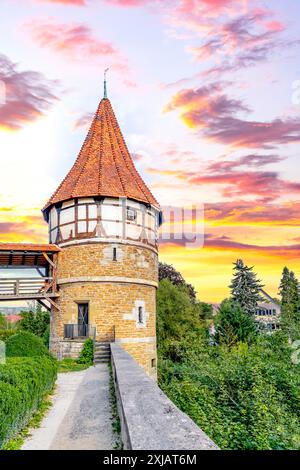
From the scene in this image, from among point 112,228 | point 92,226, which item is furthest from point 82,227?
point 112,228

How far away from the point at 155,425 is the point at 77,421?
360cm

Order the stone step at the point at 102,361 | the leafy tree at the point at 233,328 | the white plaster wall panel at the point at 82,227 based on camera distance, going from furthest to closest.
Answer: the leafy tree at the point at 233,328, the white plaster wall panel at the point at 82,227, the stone step at the point at 102,361

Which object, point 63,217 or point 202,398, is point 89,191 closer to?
point 63,217

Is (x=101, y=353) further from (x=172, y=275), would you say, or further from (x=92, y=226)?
(x=172, y=275)

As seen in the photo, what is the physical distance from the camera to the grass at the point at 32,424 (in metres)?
5.78

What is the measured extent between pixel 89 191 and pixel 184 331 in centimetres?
1711

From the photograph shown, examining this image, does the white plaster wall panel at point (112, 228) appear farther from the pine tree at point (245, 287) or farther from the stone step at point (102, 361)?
the pine tree at point (245, 287)

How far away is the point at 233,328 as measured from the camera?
27.5m

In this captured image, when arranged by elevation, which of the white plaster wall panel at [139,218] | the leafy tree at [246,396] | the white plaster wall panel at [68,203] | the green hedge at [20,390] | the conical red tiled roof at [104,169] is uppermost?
the conical red tiled roof at [104,169]

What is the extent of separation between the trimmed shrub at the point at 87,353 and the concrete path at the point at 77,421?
541cm

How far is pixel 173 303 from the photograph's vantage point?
33.8 m

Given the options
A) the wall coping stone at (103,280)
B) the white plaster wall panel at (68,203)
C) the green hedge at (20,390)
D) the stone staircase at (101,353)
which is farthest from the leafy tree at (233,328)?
the green hedge at (20,390)

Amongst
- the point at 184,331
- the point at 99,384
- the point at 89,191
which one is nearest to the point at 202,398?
the point at 99,384

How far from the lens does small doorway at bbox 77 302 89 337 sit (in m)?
18.7
